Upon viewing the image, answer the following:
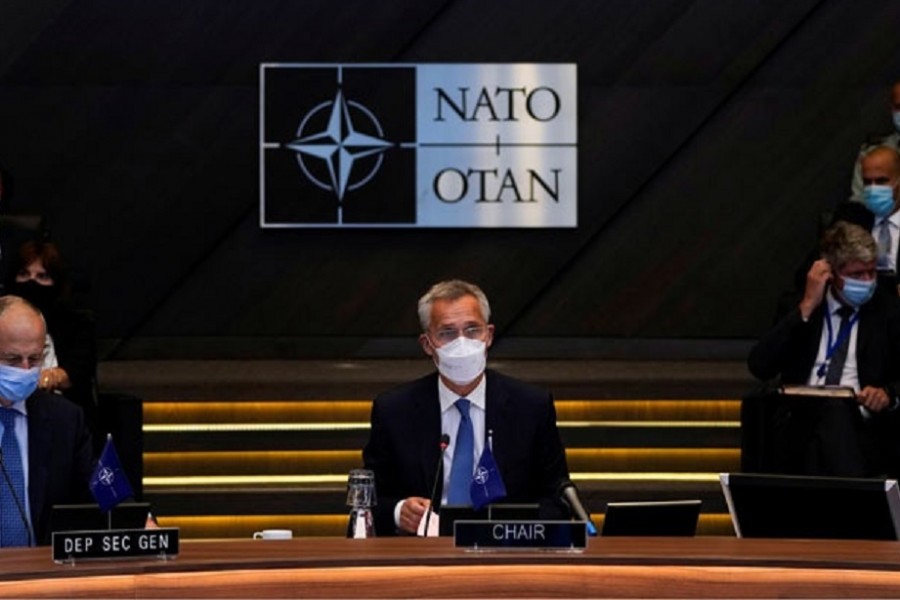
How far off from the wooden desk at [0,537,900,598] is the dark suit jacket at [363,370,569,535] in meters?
1.25

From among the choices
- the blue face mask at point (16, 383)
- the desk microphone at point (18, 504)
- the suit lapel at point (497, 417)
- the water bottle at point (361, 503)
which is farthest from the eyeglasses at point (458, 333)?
the desk microphone at point (18, 504)

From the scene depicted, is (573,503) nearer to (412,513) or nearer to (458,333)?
(412,513)

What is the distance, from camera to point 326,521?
772 cm

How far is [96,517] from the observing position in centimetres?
412

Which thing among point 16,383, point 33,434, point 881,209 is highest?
point 881,209

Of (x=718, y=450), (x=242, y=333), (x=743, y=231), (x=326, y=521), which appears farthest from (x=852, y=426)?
(x=242, y=333)

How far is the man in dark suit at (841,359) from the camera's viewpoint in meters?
6.96

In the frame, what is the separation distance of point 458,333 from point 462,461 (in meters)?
0.32

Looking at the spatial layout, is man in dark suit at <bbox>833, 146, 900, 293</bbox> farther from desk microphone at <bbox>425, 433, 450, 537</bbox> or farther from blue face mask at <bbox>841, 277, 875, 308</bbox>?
desk microphone at <bbox>425, 433, 450, 537</bbox>

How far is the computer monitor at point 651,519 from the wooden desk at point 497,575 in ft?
1.32

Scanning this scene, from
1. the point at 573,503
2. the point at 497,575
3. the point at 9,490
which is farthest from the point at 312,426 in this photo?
the point at 497,575

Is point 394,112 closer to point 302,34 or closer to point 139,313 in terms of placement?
point 302,34

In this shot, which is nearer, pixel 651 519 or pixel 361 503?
pixel 651 519

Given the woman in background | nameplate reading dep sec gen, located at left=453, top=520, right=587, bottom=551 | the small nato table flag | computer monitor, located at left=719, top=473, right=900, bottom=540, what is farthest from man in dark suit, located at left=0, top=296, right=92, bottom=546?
the woman in background
